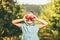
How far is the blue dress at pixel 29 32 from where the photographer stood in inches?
256

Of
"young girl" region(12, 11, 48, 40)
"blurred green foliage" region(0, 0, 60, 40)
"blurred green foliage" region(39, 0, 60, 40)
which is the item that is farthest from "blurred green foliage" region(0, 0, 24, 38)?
"young girl" region(12, 11, 48, 40)

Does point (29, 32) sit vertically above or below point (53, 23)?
above

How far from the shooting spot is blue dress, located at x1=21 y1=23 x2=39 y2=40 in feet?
21.3

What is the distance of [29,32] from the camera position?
655 centimetres

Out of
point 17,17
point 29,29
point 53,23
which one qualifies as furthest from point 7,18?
point 29,29

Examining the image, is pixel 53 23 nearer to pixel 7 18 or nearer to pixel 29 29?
pixel 7 18

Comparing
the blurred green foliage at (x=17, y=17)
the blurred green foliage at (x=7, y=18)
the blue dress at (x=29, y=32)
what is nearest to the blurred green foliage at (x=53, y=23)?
the blurred green foliage at (x=17, y=17)

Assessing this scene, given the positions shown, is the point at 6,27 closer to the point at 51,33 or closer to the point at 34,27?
the point at 51,33

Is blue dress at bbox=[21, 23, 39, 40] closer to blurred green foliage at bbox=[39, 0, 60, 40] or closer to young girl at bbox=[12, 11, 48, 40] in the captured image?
young girl at bbox=[12, 11, 48, 40]

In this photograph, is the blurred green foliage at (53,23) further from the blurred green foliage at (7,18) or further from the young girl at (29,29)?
the young girl at (29,29)

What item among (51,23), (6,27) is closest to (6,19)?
(6,27)

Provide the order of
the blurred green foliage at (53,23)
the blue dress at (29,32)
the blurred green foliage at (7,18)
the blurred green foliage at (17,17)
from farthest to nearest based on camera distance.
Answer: the blurred green foliage at (53,23), the blurred green foliage at (17,17), the blurred green foliage at (7,18), the blue dress at (29,32)

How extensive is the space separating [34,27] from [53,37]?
9784mm

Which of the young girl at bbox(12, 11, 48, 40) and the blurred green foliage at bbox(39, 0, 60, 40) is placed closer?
the young girl at bbox(12, 11, 48, 40)
